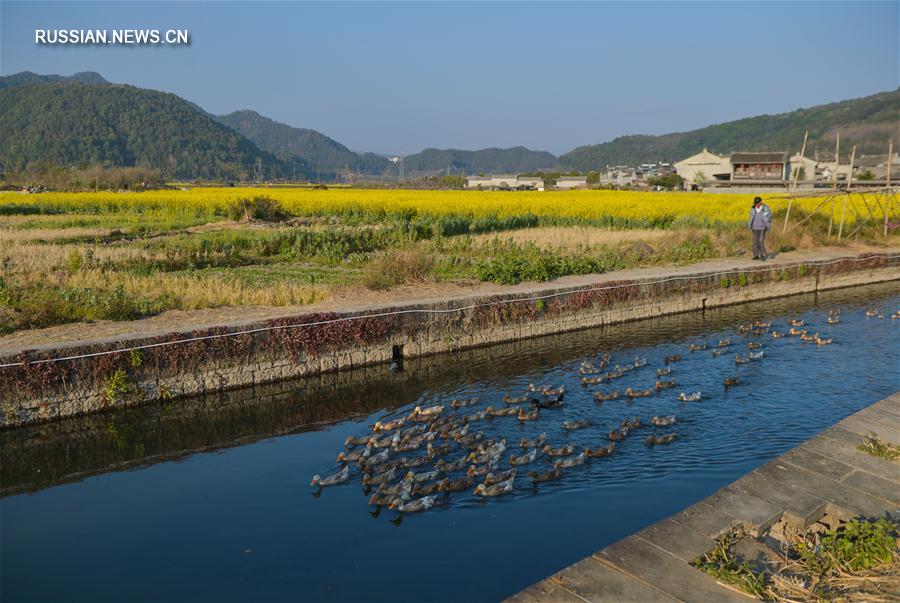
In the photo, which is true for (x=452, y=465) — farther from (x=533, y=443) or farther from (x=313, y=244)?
(x=313, y=244)

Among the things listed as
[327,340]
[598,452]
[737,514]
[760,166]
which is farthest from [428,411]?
[760,166]

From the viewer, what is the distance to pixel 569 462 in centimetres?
890

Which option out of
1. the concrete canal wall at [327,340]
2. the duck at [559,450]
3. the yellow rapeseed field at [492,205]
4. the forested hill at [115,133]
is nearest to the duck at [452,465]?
the duck at [559,450]

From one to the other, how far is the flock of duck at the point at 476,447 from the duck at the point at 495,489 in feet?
0.04

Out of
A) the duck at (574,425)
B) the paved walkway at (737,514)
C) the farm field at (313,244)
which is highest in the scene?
the farm field at (313,244)

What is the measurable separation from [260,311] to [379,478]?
6.50 meters

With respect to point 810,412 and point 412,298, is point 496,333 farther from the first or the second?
point 810,412

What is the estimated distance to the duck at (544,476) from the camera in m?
8.56

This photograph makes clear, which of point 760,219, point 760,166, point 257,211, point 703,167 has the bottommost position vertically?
point 257,211

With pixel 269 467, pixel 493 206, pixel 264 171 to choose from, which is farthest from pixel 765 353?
pixel 264 171

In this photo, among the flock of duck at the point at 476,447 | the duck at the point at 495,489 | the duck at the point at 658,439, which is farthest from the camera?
the duck at the point at 658,439

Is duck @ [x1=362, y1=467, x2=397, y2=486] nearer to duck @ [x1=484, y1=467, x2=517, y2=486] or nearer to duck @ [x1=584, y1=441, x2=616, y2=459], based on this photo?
duck @ [x1=484, y1=467, x2=517, y2=486]

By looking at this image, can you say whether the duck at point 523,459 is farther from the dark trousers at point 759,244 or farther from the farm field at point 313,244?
the dark trousers at point 759,244

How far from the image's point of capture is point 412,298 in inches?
627
